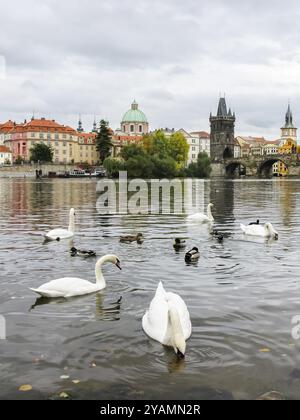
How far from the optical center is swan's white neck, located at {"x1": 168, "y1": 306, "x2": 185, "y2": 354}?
22.8ft

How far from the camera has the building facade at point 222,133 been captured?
630ft

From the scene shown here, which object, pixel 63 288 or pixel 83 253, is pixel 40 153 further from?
pixel 63 288

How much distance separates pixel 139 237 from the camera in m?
16.5

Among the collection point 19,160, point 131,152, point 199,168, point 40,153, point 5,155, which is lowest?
point 199,168

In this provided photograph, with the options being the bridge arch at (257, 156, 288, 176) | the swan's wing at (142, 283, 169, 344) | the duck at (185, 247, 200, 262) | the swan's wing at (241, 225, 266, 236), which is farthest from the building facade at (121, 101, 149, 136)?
the swan's wing at (142, 283, 169, 344)

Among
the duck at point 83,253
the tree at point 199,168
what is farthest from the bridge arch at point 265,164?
the duck at point 83,253

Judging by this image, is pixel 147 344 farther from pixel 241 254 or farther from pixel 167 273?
pixel 241 254

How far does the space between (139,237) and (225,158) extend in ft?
566

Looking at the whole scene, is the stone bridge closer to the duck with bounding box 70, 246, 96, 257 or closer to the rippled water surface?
the rippled water surface

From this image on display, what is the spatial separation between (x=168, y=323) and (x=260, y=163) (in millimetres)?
164791

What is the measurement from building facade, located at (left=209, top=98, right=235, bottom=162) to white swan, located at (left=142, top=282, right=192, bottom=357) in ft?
605

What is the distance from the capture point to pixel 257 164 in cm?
16838

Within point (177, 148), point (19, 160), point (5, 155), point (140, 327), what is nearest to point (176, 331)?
point (140, 327)
